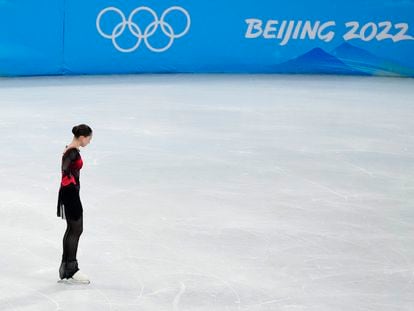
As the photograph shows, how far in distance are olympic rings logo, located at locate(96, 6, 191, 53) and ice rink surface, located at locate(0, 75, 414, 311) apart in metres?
1.97

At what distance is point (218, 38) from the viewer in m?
18.3

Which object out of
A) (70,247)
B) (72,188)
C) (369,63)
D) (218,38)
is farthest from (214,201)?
(369,63)

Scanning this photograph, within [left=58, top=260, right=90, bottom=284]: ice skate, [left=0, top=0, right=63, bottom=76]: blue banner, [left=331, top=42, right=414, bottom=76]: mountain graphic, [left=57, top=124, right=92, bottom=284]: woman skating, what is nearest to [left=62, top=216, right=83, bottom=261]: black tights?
[left=57, top=124, right=92, bottom=284]: woman skating

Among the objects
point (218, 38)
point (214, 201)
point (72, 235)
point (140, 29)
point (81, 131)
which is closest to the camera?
point (81, 131)

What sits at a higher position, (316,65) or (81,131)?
(81,131)

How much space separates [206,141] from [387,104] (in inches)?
185

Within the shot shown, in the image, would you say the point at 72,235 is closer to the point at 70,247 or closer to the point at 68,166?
the point at 70,247

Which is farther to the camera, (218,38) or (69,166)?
(218,38)

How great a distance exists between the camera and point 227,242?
7.80 m

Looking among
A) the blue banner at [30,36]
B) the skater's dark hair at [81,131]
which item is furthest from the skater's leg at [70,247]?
the blue banner at [30,36]

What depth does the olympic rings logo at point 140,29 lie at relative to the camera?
1767 cm

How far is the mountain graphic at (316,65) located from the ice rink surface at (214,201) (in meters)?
2.57

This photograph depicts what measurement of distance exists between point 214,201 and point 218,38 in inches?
377

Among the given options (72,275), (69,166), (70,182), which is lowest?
(72,275)
